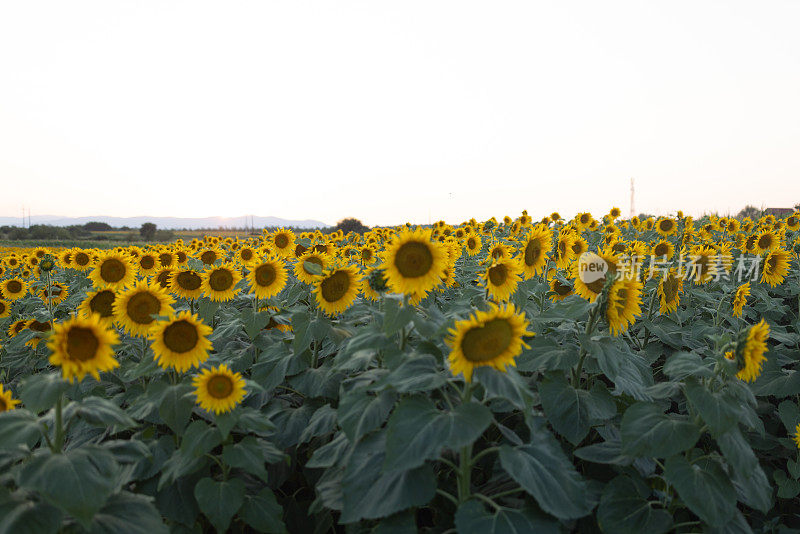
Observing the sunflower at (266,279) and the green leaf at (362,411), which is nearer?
the green leaf at (362,411)

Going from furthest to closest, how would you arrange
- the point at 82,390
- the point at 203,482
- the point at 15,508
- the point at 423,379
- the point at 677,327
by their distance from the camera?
1. the point at 677,327
2. the point at 82,390
3. the point at 203,482
4. the point at 423,379
5. the point at 15,508

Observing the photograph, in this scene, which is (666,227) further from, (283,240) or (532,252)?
(283,240)

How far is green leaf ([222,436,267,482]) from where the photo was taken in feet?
8.63

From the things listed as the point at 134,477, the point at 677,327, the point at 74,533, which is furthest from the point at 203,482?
the point at 677,327

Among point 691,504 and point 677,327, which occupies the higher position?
point 677,327

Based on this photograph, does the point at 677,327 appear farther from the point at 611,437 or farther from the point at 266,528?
the point at 266,528

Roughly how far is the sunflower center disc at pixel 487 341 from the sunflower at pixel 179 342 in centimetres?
172

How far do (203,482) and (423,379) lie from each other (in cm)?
150

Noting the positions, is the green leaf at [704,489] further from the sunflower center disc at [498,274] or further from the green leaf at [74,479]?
Answer: the green leaf at [74,479]

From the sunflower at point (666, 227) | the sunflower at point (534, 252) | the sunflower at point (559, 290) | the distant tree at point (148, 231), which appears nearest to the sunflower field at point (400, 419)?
the sunflower at point (534, 252)

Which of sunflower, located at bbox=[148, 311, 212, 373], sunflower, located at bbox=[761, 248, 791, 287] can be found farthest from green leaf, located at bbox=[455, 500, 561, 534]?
sunflower, located at bbox=[761, 248, 791, 287]

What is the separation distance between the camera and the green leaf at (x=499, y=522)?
2.16 m

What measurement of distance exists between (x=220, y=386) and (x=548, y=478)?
1.84 m

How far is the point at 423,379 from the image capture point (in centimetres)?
229
